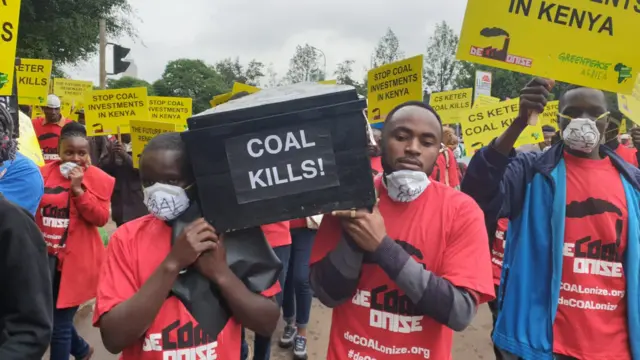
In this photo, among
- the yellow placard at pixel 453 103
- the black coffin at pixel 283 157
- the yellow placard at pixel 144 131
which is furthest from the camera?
the yellow placard at pixel 453 103

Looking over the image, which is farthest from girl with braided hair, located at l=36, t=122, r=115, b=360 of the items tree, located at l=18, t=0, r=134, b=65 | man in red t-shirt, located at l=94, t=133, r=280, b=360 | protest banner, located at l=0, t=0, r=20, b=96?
tree, located at l=18, t=0, r=134, b=65

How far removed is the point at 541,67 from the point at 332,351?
Result: 5.25 feet

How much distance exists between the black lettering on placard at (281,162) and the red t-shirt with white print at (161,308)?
46cm

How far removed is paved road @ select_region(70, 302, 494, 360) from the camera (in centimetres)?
430

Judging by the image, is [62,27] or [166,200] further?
[62,27]

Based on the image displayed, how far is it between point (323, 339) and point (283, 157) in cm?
346

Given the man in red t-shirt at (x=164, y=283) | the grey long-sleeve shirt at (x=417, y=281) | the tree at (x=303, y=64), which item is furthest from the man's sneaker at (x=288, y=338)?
the tree at (x=303, y=64)

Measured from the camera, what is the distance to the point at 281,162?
5.03 feet

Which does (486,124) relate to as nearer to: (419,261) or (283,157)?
(419,261)

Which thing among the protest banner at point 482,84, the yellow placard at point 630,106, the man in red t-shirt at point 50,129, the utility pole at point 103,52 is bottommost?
the yellow placard at point 630,106

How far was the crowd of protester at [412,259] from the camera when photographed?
1643 mm

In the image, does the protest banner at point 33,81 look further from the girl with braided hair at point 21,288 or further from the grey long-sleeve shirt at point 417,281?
the grey long-sleeve shirt at point 417,281

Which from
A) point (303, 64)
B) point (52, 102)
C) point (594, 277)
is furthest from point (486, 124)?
point (303, 64)

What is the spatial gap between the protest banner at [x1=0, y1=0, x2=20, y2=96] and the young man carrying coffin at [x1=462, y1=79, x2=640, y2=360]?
2.29 metres
